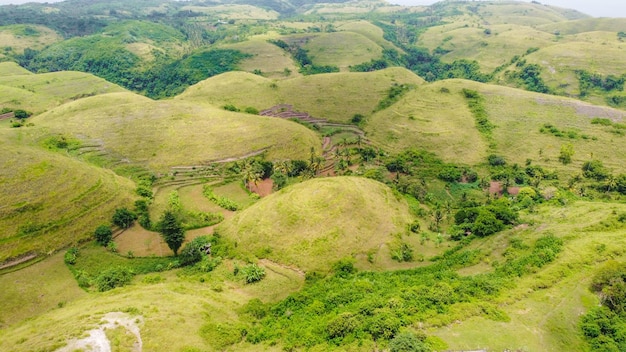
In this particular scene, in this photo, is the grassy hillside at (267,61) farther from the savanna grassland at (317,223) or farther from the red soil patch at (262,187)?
the red soil patch at (262,187)

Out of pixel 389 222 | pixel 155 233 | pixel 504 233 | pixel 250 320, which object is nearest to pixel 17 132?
pixel 155 233

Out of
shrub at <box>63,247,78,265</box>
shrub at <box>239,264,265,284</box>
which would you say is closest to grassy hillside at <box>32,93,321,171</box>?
shrub at <box>63,247,78,265</box>

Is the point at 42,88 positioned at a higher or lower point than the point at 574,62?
lower

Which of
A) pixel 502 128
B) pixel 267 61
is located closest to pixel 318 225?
pixel 502 128

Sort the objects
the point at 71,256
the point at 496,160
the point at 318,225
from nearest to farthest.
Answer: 1. the point at 71,256
2. the point at 318,225
3. the point at 496,160

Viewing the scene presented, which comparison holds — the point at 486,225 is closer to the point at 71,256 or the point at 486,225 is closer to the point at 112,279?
the point at 112,279

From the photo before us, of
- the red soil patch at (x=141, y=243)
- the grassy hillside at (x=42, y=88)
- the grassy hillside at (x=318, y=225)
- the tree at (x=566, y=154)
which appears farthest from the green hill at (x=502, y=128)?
the grassy hillside at (x=42, y=88)

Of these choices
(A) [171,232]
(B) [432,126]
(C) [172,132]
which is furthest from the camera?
(B) [432,126]

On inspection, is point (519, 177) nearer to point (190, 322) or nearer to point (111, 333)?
point (190, 322)
